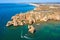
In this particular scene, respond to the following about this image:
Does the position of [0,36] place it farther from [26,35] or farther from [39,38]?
[39,38]

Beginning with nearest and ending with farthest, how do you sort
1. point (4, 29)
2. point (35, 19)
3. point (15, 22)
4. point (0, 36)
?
point (0, 36), point (4, 29), point (15, 22), point (35, 19)

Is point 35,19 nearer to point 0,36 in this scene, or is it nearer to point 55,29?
point 55,29

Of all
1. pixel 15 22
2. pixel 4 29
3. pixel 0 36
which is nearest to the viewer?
pixel 0 36

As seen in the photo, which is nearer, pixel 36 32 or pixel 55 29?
pixel 36 32

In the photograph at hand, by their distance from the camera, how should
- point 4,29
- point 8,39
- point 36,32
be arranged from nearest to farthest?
point 8,39
point 36,32
point 4,29

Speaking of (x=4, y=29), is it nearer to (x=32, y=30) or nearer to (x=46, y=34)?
(x=32, y=30)

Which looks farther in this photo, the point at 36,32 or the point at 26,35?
the point at 36,32

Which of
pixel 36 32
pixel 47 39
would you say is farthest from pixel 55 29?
Result: pixel 47 39

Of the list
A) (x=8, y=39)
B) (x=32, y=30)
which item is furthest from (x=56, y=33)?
(x=8, y=39)

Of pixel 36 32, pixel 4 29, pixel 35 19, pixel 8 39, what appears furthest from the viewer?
pixel 35 19
